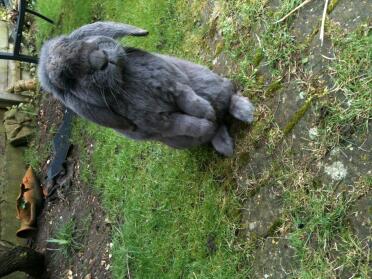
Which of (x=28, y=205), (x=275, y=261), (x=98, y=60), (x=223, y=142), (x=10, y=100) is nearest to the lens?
(x=98, y=60)

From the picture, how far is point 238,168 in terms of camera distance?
3412 millimetres

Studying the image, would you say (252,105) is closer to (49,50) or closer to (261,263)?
(261,263)

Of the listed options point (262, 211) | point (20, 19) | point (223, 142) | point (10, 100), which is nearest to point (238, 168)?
point (223, 142)

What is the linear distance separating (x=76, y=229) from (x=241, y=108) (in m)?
2.83

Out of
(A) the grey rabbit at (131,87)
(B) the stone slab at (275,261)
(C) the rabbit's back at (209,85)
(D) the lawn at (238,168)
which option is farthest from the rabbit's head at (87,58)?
(B) the stone slab at (275,261)

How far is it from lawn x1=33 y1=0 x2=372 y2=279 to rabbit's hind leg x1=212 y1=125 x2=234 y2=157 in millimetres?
71

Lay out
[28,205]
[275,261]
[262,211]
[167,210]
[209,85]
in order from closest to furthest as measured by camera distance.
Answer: [275,261] < [262,211] < [209,85] < [167,210] < [28,205]

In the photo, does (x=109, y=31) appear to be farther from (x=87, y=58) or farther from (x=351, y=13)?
(x=351, y=13)

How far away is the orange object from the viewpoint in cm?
600

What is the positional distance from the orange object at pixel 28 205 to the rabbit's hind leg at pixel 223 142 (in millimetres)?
3448

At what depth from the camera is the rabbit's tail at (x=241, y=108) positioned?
3.33 metres

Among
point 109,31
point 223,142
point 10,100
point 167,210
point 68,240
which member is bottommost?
point 68,240

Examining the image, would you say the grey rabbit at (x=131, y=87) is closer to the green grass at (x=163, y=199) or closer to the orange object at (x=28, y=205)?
the green grass at (x=163, y=199)

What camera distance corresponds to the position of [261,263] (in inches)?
122
